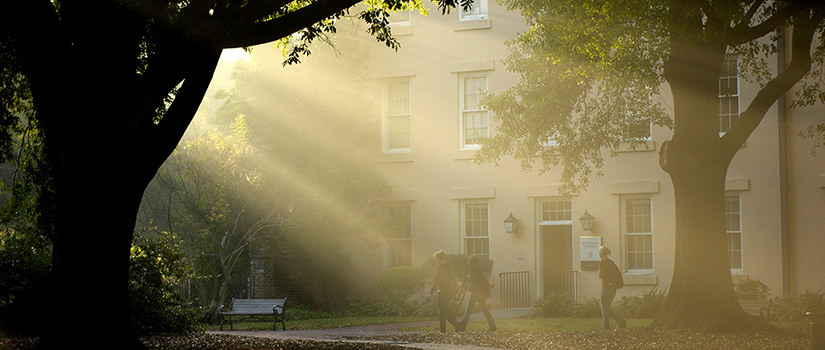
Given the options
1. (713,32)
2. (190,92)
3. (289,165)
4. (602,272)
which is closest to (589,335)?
(602,272)

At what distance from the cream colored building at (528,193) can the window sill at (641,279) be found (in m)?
0.04

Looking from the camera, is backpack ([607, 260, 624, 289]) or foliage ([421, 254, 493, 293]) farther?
foliage ([421, 254, 493, 293])

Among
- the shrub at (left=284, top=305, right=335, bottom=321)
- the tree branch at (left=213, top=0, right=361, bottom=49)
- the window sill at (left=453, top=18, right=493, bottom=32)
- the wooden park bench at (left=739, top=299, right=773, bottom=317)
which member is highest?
the window sill at (left=453, top=18, right=493, bottom=32)

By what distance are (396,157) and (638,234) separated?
23.2 ft

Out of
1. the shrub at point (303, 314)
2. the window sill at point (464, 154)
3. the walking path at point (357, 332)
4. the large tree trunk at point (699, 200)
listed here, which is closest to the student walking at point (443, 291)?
the walking path at point (357, 332)

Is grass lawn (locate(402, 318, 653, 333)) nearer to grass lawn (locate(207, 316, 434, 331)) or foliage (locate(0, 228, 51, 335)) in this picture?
grass lawn (locate(207, 316, 434, 331))

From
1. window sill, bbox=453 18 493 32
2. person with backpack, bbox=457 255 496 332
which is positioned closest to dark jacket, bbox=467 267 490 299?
person with backpack, bbox=457 255 496 332

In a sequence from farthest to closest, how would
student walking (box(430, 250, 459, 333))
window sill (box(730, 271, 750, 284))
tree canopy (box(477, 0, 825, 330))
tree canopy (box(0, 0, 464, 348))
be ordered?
window sill (box(730, 271, 750, 284))
student walking (box(430, 250, 459, 333))
tree canopy (box(477, 0, 825, 330))
tree canopy (box(0, 0, 464, 348))

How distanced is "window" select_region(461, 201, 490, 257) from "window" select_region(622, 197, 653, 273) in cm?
375

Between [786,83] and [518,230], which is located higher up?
[786,83]

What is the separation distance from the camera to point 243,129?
23719 mm

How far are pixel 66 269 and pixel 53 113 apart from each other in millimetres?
1466

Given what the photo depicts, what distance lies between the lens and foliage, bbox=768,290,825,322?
1816cm

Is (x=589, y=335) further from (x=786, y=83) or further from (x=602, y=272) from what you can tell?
(x=786, y=83)
